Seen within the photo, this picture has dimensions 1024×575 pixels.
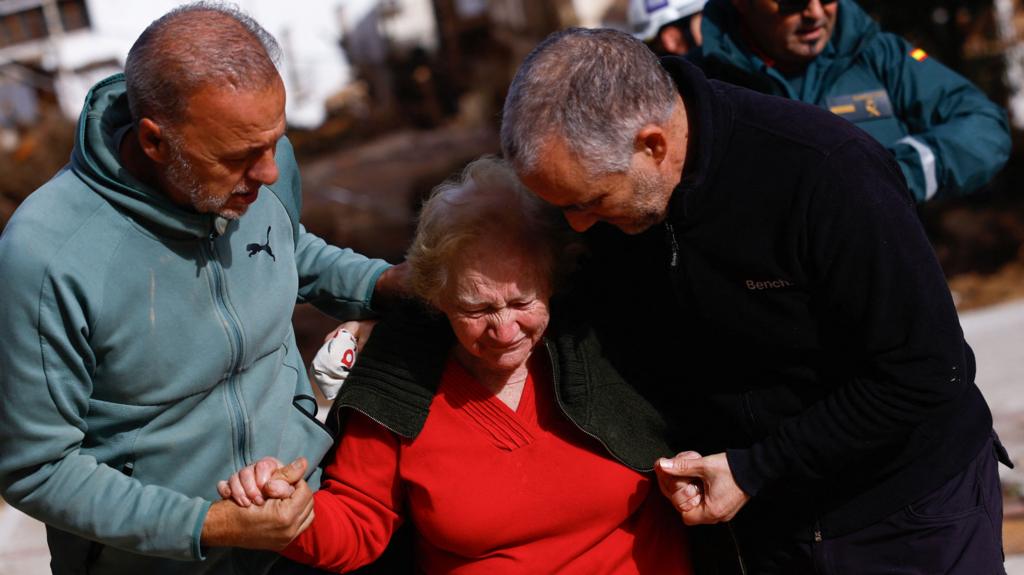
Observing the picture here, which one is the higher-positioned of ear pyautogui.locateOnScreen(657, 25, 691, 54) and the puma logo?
the puma logo

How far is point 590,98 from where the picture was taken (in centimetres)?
191

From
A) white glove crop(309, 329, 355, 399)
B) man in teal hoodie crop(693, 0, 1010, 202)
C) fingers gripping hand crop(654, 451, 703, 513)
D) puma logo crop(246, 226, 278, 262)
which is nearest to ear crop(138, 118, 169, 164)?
puma logo crop(246, 226, 278, 262)

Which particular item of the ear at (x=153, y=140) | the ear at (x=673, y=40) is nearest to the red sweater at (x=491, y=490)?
the ear at (x=153, y=140)

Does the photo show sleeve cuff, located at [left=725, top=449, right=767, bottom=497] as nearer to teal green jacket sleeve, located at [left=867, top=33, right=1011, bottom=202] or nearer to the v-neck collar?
the v-neck collar

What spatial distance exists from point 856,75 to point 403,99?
20.9 m

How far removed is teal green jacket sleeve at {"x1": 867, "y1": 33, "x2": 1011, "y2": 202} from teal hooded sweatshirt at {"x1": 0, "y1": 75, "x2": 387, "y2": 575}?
5.39ft

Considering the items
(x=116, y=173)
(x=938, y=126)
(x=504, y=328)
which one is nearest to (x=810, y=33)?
(x=938, y=126)

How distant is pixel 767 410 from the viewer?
2230 millimetres

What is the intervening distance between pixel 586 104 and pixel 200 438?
3.36 ft

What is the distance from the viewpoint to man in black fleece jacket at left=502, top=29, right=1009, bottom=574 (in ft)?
6.40

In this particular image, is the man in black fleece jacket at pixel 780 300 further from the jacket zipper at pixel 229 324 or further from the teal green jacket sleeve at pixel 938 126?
the teal green jacket sleeve at pixel 938 126

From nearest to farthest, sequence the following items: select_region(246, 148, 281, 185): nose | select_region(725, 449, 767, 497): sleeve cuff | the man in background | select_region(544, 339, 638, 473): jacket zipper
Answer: select_region(246, 148, 281, 185): nose
select_region(725, 449, 767, 497): sleeve cuff
select_region(544, 339, 638, 473): jacket zipper
the man in background

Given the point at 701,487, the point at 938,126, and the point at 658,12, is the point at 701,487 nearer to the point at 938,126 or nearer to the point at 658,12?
the point at 938,126

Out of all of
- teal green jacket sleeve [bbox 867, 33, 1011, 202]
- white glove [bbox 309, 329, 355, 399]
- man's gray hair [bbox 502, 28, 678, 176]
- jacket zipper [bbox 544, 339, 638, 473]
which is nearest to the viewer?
man's gray hair [bbox 502, 28, 678, 176]
